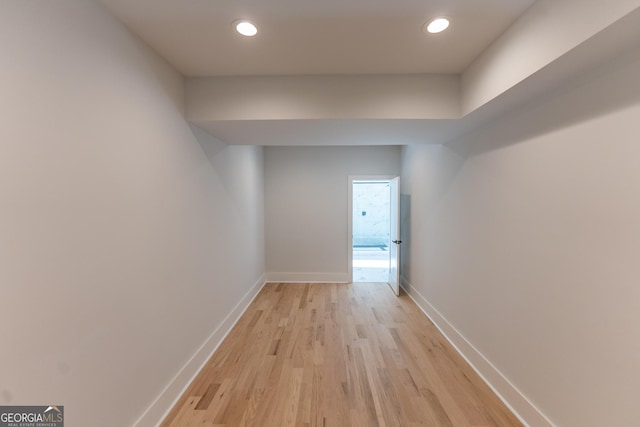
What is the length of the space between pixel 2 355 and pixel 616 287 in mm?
2502

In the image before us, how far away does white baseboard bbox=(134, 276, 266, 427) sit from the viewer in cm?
170

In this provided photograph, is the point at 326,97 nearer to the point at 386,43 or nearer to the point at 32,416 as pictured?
the point at 386,43

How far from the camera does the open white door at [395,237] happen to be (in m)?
4.20

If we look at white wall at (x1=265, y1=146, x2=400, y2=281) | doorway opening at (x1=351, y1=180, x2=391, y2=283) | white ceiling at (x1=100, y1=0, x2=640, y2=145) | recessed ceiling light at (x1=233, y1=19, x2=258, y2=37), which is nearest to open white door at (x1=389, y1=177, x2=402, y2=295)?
white wall at (x1=265, y1=146, x2=400, y2=281)

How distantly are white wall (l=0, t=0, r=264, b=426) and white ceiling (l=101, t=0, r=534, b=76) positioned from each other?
0.23 m

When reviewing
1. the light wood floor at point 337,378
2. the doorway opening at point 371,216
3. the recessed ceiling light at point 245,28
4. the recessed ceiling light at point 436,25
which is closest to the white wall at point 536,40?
the recessed ceiling light at point 436,25

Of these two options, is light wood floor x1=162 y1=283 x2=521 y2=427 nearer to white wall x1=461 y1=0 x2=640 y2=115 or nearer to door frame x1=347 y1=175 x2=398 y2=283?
door frame x1=347 y1=175 x2=398 y2=283

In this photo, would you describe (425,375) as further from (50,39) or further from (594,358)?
(50,39)

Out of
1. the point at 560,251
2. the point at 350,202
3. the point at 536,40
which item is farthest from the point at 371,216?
the point at 536,40

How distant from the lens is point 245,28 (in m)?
1.51

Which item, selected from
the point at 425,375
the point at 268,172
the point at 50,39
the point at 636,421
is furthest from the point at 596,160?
the point at 268,172

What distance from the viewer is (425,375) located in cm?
227

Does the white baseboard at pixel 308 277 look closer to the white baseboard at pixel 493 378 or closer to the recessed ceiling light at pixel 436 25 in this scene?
the white baseboard at pixel 493 378

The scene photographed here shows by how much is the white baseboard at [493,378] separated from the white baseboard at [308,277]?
188cm
